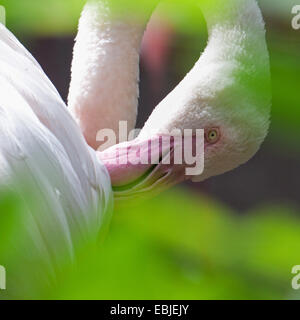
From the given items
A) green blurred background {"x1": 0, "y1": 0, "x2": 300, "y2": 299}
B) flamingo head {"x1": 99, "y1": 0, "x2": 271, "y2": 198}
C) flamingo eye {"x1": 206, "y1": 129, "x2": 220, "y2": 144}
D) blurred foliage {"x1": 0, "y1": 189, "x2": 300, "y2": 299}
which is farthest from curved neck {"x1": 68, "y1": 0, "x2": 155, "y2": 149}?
blurred foliage {"x1": 0, "y1": 189, "x2": 300, "y2": 299}

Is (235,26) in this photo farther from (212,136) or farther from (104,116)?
(104,116)

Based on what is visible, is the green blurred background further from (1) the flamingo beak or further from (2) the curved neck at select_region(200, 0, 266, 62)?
(2) the curved neck at select_region(200, 0, 266, 62)

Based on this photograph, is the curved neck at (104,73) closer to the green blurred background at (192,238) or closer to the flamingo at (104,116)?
the flamingo at (104,116)

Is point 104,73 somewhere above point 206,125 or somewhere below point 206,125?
above

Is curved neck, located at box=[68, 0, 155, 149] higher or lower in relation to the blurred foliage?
higher

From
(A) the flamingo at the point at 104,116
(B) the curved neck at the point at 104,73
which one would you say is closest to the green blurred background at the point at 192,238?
(A) the flamingo at the point at 104,116

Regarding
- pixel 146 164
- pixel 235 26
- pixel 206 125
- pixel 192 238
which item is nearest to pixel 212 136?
pixel 206 125
